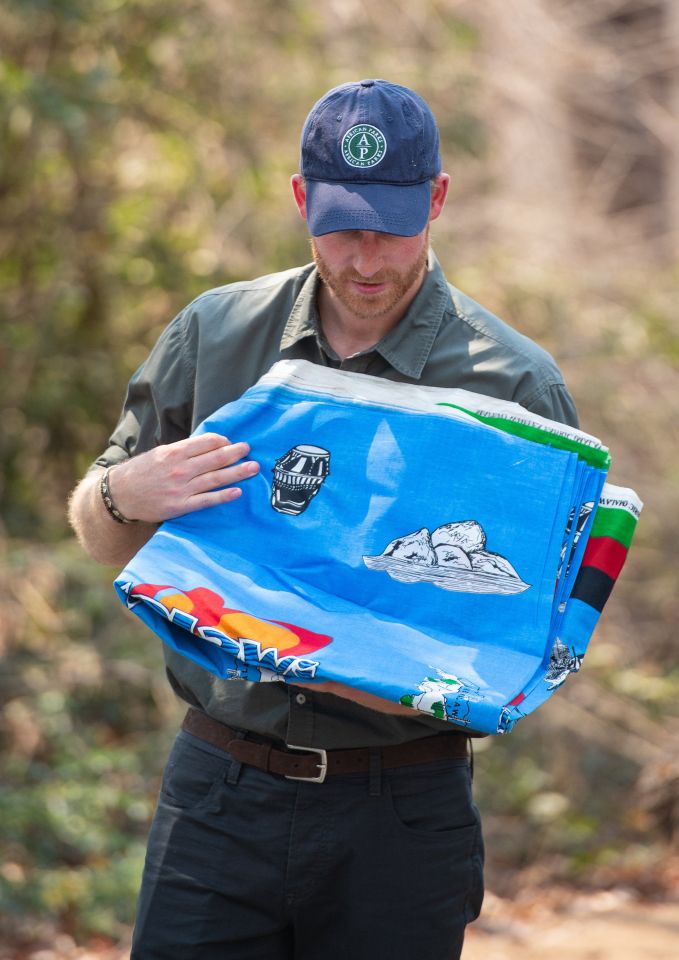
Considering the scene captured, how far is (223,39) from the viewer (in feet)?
19.3

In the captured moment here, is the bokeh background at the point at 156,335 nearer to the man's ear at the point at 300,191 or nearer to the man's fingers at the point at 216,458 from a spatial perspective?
the man's fingers at the point at 216,458

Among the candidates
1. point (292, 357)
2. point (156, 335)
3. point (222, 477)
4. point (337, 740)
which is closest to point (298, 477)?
point (222, 477)

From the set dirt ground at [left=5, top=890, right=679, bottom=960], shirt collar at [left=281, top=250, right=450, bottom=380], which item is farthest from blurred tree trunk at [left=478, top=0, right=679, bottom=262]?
shirt collar at [left=281, top=250, right=450, bottom=380]

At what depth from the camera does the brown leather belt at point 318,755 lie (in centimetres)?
220

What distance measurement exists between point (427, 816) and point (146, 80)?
14.8 feet

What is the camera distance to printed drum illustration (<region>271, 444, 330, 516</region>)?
7.16ft

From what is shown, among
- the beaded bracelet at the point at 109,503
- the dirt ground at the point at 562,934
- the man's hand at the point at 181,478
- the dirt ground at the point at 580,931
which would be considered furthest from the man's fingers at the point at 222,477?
the dirt ground at the point at 580,931

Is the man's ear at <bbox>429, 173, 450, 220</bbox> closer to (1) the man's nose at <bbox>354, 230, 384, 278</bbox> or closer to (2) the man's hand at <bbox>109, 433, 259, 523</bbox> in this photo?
(1) the man's nose at <bbox>354, 230, 384, 278</bbox>

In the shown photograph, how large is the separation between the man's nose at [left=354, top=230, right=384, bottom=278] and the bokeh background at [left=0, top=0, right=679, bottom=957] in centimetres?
304

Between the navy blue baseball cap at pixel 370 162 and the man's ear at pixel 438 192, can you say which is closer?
the navy blue baseball cap at pixel 370 162

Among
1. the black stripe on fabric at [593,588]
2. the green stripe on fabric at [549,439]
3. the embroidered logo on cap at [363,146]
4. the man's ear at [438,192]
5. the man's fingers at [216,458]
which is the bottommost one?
the black stripe on fabric at [593,588]

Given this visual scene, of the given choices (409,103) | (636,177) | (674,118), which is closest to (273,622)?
(409,103)

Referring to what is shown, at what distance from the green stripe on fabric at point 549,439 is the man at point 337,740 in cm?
10

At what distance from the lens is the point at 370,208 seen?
7.02ft
